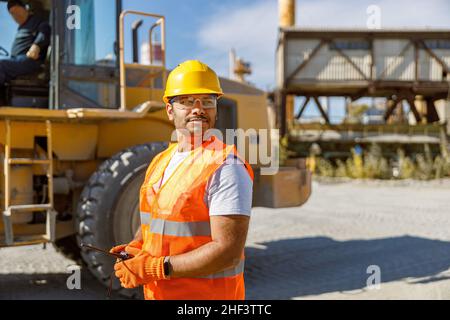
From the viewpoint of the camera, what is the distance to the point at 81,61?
466 centimetres

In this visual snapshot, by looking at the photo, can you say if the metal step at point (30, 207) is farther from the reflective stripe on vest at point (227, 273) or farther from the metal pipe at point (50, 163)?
the reflective stripe on vest at point (227, 273)

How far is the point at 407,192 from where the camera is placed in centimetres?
1340

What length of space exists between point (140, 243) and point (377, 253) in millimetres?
4826

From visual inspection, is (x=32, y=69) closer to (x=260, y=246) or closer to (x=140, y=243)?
(x=140, y=243)

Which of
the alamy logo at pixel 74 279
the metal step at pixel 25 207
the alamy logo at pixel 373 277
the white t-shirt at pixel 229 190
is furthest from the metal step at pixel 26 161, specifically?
the alamy logo at pixel 373 277

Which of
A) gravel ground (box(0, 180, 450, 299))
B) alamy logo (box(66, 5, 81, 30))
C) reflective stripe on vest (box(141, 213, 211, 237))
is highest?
alamy logo (box(66, 5, 81, 30))

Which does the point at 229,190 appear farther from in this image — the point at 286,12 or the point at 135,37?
the point at 286,12

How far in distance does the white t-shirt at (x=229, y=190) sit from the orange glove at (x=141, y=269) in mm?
273

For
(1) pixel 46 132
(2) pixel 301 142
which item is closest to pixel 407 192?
(2) pixel 301 142

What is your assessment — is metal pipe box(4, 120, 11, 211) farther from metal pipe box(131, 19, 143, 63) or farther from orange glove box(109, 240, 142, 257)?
orange glove box(109, 240, 142, 257)

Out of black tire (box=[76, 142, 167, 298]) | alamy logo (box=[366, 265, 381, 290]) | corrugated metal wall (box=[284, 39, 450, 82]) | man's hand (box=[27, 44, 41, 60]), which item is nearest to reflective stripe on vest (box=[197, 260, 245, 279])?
black tire (box=[76, 142, 167, 298])

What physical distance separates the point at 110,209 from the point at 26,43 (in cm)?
175

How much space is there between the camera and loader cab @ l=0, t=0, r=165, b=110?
452 centimetres

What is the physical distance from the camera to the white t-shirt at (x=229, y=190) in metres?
1.75
